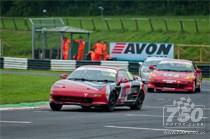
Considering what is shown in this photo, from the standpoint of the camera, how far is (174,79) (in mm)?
31797

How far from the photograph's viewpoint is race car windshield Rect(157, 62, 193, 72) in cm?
3267

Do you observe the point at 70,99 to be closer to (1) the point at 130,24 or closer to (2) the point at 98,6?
(1) the point at 130,24

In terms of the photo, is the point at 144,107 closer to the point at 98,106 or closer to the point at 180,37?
the point at 98,106

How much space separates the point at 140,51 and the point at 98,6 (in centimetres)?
2360

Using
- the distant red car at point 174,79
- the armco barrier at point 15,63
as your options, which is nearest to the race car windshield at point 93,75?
the distant red car at point 174,79

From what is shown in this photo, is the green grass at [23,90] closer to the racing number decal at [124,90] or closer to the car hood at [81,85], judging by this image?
the car hood at [81,85]

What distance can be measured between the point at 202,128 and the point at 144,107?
810 centimetres

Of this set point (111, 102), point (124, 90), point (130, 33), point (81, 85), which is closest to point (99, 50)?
point (130, 33)

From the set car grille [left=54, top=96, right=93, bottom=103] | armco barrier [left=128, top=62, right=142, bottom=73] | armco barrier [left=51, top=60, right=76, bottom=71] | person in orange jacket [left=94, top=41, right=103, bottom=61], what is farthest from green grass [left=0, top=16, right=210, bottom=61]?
car grille [left=54, top=96, right=93, bottom=103]

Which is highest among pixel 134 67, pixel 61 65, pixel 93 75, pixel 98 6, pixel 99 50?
pixel 98 6

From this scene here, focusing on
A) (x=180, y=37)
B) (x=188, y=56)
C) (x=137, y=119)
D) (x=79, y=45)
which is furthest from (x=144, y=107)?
(x=180, y=37)

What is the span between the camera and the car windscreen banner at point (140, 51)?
171ft

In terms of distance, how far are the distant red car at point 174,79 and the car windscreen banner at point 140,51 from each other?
735 inches

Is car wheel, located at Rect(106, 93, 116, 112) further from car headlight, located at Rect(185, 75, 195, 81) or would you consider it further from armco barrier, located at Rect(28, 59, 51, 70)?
armco barrier, located at Rect(28, 59, 51, 70)
